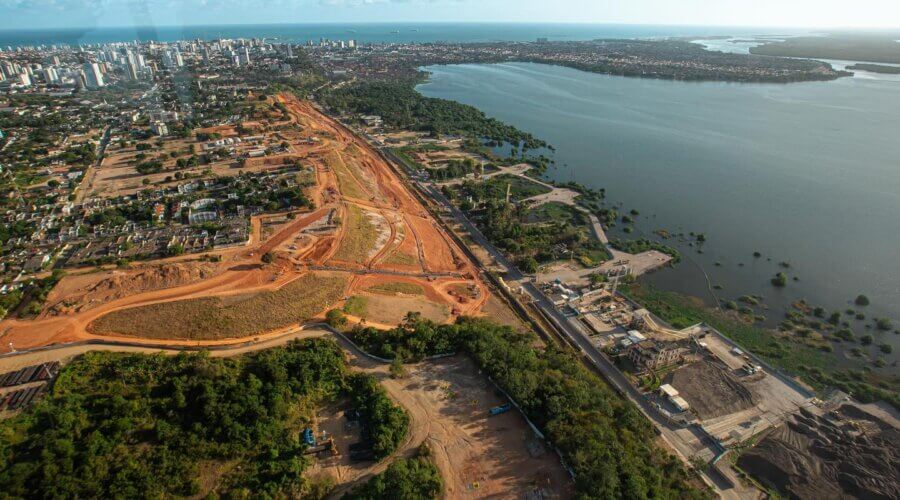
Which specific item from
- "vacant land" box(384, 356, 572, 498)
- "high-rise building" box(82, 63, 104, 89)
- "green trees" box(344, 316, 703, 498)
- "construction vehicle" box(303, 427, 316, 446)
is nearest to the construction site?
"green trees" box(344, 316, 703, 498)

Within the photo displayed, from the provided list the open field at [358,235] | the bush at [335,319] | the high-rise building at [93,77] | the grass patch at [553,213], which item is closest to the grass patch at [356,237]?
the open field at [358,235]

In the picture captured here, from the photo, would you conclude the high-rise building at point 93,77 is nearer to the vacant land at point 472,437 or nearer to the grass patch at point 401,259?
the grass patch at point 401,259

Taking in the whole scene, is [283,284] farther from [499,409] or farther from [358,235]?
[499,409]

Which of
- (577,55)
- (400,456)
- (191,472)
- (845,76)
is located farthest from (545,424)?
(577,55)

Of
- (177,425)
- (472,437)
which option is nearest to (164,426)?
(177,425)

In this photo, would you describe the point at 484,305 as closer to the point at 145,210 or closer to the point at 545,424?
the point at 545,424
